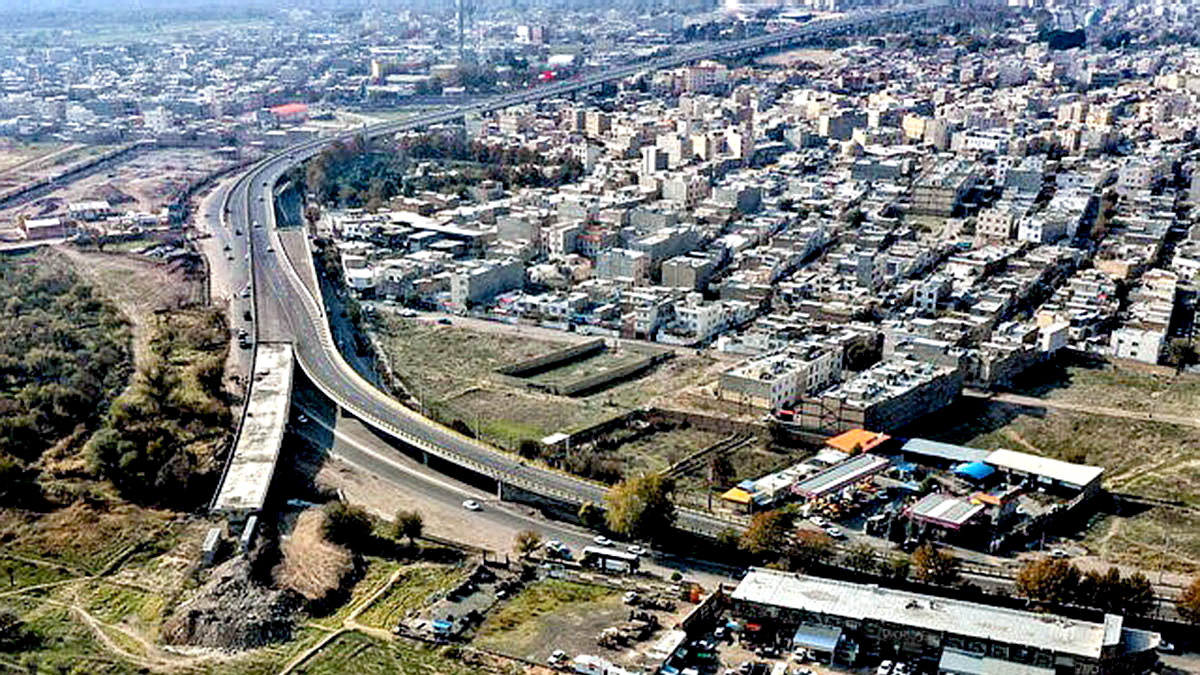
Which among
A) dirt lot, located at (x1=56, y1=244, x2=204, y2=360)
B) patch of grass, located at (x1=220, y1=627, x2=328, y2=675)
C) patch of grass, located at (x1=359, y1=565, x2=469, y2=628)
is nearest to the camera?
patch of grass, located at (x1=220, y1=627, x2=328, y2=675)

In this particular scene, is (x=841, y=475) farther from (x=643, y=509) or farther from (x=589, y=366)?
(x=589, y=366)

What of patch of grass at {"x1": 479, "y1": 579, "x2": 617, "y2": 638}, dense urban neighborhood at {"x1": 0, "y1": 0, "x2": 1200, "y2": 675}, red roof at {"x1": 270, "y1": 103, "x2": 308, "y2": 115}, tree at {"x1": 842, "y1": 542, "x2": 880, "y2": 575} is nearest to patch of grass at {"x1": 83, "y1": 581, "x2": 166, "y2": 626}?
dense urban neighborhood at {"x1": 0, "y1": 0, "x2": 1200, "y2": 675}

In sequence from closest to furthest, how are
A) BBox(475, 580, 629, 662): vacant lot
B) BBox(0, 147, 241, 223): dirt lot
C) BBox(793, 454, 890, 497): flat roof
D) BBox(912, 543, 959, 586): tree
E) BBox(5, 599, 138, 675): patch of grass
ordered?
BBox(5, 599, 138, 675): patch of grass, BBox(475, 580, 629, 662): vacant lot, BBox(912, 543, 959, 586): tree, BBox(793, 454, 890, 497): flat roof, BBox(0, 147, 241, 223): dirt lot

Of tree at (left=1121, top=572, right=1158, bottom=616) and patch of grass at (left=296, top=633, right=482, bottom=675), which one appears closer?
patch of grass at (left=296, top=633, right=482, bottom=675)

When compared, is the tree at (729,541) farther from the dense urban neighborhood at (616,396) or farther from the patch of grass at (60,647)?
the patch of grass at (60,647)

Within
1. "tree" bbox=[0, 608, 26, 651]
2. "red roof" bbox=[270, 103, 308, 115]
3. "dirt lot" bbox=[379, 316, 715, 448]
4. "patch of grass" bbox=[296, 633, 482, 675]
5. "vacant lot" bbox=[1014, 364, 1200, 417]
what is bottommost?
"tree" bbox=[0, 608, 26, 651]

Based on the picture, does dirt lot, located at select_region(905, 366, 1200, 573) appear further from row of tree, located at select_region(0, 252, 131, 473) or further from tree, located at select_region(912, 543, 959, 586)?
row of tree, located at select_region(0, 252, 131, 473)

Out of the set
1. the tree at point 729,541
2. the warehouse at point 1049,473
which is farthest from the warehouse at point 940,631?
the warehouse at point 1049,473
